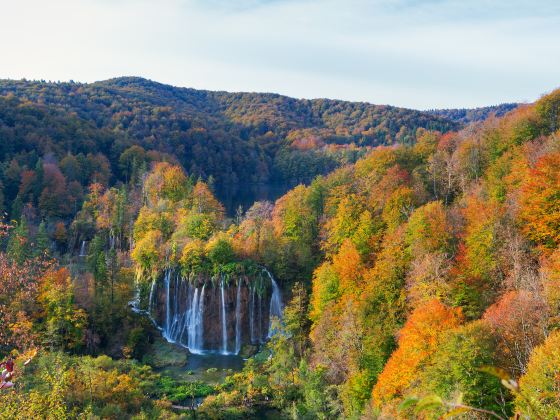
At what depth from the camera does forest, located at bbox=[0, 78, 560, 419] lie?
68.2ft

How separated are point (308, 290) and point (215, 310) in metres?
9.20

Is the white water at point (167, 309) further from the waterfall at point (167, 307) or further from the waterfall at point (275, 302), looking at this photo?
the waterfall at point (275, 302)

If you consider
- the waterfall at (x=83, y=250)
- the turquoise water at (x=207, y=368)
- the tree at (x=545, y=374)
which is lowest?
the turquoise water at (x=207, y=368)

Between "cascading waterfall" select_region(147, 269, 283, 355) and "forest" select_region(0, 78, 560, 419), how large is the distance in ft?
Answer: 0.48

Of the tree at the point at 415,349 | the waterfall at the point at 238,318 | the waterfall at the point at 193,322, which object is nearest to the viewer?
the tree at the point at 415,349

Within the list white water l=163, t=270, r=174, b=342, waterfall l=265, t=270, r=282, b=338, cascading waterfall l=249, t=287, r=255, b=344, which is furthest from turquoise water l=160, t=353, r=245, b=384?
waterfall l=265, t=270, r=282, b=338

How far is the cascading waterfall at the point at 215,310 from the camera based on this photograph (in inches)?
1658

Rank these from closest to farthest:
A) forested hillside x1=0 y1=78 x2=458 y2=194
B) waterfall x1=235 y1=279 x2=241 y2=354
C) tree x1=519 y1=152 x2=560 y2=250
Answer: tree x1=519 y1=152 x2=560 y2=250, waterfall x1=235 y1=279 x2=241 y2=354, forested hillside x1=0 y1=78 x2=458 y2=194

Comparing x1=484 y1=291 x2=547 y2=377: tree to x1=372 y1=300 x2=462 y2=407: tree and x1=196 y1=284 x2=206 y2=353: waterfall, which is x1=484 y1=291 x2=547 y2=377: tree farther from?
x1=196 y1=284 x2=206 y2=353: waterfall

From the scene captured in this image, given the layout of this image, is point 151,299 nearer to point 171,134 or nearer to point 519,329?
point 519,329

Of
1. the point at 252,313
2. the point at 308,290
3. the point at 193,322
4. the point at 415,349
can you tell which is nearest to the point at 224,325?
the point at 252,313

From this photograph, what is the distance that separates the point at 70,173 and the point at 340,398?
212ft

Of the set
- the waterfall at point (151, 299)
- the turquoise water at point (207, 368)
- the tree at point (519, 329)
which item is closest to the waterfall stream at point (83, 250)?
the waterfall at point (151, 299)

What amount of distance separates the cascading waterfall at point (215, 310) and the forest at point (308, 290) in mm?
147
